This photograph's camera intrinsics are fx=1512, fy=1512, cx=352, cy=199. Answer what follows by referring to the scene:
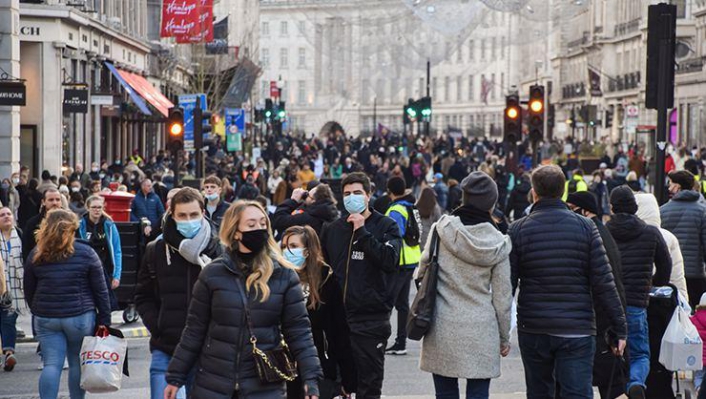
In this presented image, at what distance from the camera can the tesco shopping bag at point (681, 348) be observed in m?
10.6

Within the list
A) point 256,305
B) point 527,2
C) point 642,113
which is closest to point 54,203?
point 256,305

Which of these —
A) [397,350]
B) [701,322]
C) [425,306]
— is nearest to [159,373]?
[425,306]

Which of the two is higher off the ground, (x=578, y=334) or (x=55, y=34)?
(x=55, y=34)

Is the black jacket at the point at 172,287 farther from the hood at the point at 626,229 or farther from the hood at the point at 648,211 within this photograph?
the hood at the point at 648,211

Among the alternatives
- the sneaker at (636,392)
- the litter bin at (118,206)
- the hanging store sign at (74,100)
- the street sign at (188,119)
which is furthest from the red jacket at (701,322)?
the hanging store sign at (74,100)

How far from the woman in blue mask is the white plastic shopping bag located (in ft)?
5.27

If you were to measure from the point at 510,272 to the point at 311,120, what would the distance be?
139 metres

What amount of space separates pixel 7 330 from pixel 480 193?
6.87 meters

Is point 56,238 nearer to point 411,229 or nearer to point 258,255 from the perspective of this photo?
point 258,255

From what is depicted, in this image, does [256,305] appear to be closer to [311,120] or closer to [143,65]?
[143,65]

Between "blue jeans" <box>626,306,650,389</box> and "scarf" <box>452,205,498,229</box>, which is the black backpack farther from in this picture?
"scarf" <box>452,205,498,229</box>

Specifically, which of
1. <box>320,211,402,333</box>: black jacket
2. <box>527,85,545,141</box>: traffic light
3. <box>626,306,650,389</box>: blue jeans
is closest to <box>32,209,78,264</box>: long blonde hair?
<box>320,211,402,333</box>: black jacket

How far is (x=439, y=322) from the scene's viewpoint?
870 cm

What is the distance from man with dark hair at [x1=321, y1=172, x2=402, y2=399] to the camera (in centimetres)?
1023
